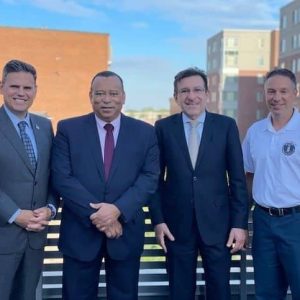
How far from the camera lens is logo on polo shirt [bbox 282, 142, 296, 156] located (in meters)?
3.51

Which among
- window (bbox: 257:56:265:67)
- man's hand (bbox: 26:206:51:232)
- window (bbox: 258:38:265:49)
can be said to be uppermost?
window (bbox: 258:38:265:49)

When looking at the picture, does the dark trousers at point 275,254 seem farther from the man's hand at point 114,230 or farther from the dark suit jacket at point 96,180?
the man's hand at point 114,230

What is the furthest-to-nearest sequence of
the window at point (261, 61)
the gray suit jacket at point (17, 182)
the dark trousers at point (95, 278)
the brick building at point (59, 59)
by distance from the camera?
the window at point (261, 61) → the brick building at point (59, 59) → the dark trousers at point (95, 278) → the gray suit jacket at point (17, 182)

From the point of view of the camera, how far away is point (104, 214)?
10.5 feet

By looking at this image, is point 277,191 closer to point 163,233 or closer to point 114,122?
point 163,233

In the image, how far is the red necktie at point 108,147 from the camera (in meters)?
3.34

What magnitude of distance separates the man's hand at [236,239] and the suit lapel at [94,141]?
3.46ft

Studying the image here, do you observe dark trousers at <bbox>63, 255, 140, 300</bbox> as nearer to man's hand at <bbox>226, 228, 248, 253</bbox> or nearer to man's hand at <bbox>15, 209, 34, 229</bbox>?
man's hand at <bbox>15, 209, 34, 229</bbox>

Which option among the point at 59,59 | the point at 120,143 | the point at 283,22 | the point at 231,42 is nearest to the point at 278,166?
the point at 120,143

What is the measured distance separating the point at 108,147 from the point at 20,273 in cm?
104

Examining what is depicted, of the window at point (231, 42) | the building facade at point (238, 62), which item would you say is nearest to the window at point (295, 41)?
the building facade at point (238, 62)

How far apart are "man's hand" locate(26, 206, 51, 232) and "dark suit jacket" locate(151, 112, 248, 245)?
801 millimetres

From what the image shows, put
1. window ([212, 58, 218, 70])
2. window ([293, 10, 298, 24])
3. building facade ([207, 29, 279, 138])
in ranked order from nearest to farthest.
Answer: window ([293, 10, 298, 24])
building facade ([207, 29, 279, 138])
window ([212, 58, 218, 70])

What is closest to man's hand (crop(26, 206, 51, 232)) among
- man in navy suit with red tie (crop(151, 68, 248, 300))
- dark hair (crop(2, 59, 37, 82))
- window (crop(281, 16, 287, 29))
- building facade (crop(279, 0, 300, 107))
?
man in navy suit with red tie (crop(151, 68, 248, 300))
